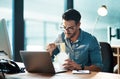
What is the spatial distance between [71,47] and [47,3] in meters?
2.07

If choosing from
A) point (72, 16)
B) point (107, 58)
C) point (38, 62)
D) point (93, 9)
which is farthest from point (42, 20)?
point (38, 62)

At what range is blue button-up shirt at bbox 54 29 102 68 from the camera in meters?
2.16

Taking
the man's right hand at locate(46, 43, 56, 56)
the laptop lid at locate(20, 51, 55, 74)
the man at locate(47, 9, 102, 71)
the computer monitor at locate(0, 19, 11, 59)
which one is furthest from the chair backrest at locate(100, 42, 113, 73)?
the computer monitor at locate(0, 19, 11, 59)

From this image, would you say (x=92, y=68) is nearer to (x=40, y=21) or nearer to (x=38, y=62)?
(x=38, y=62)

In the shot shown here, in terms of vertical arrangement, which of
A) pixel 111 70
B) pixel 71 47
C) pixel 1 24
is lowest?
pixel 111 70

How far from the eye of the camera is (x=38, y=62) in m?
1.75

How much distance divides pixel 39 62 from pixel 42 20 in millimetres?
2388

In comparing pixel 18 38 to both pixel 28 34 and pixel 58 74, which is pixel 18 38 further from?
pixel 58 74

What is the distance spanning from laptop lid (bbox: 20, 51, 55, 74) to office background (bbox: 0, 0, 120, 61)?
86cm

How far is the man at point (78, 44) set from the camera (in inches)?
85.2

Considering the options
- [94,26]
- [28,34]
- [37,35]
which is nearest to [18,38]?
[28,34]

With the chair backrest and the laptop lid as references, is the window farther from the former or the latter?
the laptop lid

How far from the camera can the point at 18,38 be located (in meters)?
3.36

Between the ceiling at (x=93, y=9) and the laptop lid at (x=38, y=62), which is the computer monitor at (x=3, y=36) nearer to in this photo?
the laptop lid at (x=38, y=62)
